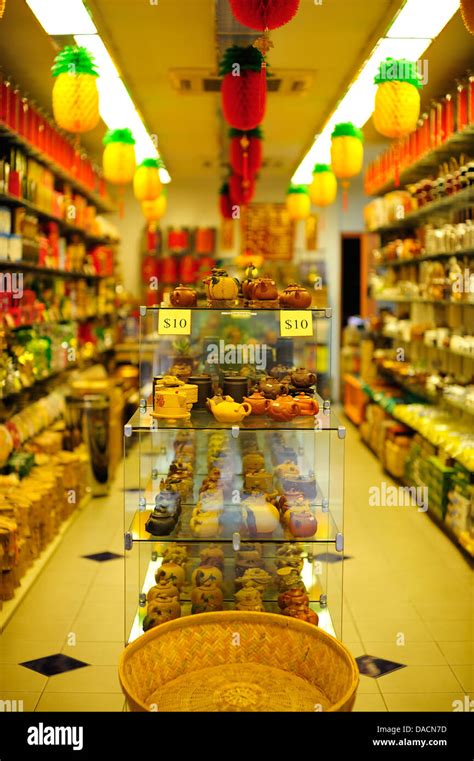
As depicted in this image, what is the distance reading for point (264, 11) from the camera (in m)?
2.79

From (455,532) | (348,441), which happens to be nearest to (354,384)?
(348,441)

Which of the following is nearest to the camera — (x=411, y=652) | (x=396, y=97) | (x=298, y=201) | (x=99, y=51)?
(x=411, y=652)

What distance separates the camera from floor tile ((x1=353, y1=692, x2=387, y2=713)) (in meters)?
3.13

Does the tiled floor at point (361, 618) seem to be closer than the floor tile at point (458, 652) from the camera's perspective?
Yes

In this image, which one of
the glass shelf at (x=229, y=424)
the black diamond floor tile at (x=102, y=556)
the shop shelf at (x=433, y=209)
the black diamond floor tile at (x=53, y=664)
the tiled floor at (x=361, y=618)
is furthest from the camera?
the shop shelf at (x=433, y=209)

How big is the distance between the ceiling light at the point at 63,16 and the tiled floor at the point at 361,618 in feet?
10.5

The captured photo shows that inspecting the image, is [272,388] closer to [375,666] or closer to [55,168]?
[375,666]

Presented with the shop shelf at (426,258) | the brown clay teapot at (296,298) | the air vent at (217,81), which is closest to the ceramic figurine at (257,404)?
the brown clay teapot at (296,298)

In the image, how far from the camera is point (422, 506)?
6.08 m

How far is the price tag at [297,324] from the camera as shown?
2951 mm

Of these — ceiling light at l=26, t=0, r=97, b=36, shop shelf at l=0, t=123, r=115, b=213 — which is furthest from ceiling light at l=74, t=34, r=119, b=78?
shop shelf at l=0, t=123, r=115, b=213

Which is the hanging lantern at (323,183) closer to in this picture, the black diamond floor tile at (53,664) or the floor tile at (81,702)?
the black diamond floor tile at (53,664)

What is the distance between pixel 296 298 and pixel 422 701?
1723 millimetres

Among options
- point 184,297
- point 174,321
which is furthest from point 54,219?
point 174,321
